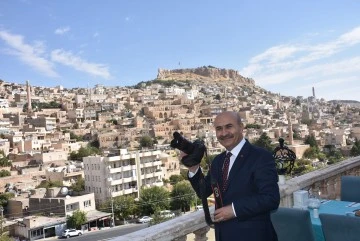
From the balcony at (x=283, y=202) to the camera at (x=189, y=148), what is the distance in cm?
72

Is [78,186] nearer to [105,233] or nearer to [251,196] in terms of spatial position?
[105,233]

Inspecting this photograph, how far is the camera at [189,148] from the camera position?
2.21 m

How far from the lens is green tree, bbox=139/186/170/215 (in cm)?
3528

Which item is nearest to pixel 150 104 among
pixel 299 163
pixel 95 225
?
pixel 299 163

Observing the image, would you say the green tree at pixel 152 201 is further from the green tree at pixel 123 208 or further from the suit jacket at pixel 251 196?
the suit jacket at pixel 251 196

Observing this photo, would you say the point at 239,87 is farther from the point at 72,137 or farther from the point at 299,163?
the point at 299,163

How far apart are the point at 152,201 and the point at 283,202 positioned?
1248 inches

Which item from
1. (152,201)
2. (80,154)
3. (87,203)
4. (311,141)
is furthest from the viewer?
(311,141)

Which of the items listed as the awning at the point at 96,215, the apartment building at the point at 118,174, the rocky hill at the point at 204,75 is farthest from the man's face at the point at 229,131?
the rocky hill at the point at 204,75

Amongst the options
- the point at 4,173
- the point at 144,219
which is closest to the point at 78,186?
the point at 144,219

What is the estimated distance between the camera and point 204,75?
18825 cm

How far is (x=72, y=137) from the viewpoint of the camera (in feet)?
243

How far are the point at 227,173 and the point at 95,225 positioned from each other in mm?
34168

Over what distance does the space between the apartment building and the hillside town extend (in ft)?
0.33
